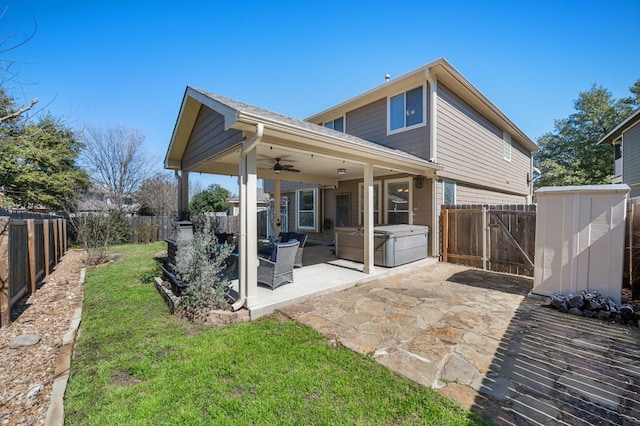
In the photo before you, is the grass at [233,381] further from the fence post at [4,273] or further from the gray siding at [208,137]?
the gray siding at [208,137]

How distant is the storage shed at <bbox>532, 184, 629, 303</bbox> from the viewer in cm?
411

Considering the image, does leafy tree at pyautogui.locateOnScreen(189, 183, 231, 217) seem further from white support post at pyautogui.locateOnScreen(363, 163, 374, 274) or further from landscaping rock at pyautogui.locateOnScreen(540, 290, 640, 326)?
landscaping rock at pyautogui.locateOnScreen(540, 290, 640, 326)

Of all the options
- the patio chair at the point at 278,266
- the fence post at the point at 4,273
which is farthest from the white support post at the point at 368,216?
the fence post at the point at 4,273

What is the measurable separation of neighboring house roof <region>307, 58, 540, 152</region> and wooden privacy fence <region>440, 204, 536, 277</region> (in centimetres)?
379

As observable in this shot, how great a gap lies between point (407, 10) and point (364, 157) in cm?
488

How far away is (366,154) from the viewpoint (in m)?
5.74

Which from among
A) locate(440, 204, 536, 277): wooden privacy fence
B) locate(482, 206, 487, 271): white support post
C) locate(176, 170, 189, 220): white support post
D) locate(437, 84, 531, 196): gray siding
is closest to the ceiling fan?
locate(176, 170, 189, 220): white support post

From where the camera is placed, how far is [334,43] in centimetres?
862

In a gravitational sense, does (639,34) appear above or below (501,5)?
above

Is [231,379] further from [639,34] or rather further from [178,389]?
[639,34]

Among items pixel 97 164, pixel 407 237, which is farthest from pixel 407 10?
pixel 97 164

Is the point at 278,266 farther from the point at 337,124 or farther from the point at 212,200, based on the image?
the point at 212,200

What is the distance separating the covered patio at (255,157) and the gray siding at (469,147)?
129 centimetres

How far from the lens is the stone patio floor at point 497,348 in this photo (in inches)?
84.5
